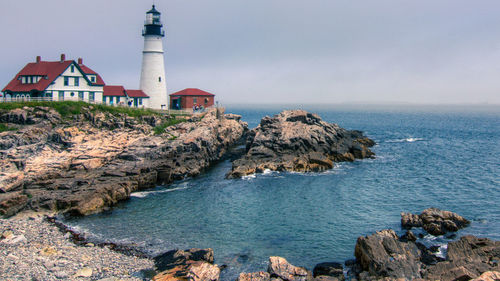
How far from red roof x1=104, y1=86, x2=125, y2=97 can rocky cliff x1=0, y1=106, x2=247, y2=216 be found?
967 cm

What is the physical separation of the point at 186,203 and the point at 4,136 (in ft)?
72.9

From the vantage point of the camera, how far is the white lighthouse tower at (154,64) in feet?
218

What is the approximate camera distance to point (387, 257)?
71.8ft

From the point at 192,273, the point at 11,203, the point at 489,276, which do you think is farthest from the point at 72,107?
the point at 489,276

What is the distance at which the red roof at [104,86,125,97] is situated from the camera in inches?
2547

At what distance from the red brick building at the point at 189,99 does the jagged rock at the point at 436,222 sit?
1997 inches

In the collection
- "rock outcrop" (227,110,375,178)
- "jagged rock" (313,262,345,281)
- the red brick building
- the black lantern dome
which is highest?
the black lantern dome

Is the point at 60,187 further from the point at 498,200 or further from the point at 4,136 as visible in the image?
the point at 498,200

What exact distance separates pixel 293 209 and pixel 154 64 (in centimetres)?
4337

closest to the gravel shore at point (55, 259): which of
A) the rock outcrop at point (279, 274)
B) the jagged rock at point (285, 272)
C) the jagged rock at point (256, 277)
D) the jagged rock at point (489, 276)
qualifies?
the jagged rock at point (256, 277)

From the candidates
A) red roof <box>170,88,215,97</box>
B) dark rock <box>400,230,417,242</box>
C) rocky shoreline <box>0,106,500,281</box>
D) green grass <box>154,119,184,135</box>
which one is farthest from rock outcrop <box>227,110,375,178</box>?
dark rock <box>400,230,417,242</box>

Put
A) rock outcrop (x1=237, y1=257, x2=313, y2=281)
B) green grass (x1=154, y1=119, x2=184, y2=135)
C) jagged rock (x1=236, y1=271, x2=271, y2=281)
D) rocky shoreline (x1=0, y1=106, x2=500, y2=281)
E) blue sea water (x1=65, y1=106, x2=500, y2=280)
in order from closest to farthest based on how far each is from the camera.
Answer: jagged rock (x1=236, y1=271, x2=271, y2=281), rock outcrop (x1=237, y1=257, x2=313, y2=281), rocky shoreline (x1=0, y1=106, x2=500, y2=281), blue sea water (x1=65, y1=106, x2=500, y2=280), green grass (x1=154, y1=119, x2=184, y2=135)

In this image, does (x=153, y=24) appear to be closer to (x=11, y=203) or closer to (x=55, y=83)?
(x=55, y=83)

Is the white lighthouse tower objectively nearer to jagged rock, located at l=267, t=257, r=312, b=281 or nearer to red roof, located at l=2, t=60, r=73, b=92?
red roof, located at l=2, t=60, r=73, b=92
